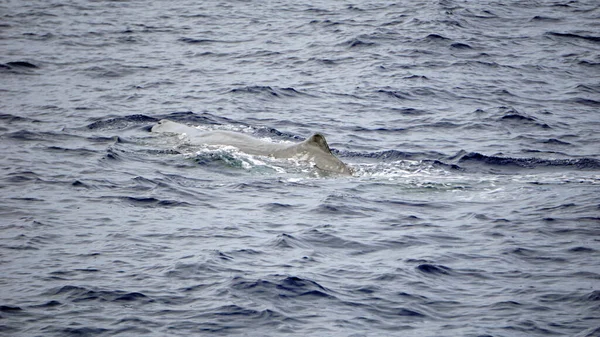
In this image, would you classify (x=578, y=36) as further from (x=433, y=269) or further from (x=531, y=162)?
(x=433, y=269)

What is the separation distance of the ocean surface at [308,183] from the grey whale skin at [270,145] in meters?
0.29

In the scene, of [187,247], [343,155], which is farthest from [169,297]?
[343,155]

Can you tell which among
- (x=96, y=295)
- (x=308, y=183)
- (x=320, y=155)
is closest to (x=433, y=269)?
(x=96, y=295)

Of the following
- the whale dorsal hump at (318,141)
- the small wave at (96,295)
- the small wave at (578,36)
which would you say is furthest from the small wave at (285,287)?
the small wave at (578,36)

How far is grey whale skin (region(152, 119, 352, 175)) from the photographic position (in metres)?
18.3

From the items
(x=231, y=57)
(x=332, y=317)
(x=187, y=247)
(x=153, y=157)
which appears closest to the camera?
(x=332, y=317)

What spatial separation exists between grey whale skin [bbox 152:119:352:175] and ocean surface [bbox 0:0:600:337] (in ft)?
0.96

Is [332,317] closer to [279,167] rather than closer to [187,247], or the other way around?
[187,247]

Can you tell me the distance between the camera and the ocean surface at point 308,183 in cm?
1169

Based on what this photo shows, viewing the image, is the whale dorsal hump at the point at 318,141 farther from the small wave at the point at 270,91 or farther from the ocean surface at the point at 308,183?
the small wave at the point at 270,91

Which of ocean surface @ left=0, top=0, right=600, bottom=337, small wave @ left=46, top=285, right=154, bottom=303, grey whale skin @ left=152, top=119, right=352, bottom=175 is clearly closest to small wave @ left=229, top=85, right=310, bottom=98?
ocean surface @ left=0, top=0, right=600, bottom=337

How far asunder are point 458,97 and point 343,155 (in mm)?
6795

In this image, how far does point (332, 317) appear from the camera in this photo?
37.3 feet

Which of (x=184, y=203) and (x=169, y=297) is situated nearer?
(x=169, y=297)
